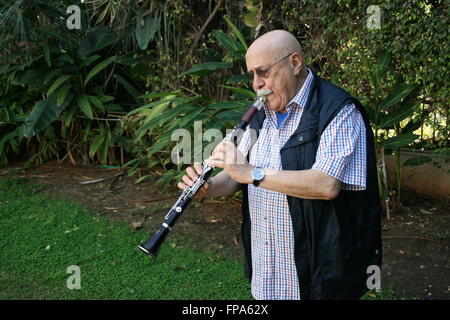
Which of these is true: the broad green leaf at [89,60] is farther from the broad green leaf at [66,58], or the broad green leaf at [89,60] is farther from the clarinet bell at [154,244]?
the clarinet bell at [154,244]

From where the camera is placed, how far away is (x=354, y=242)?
191cm

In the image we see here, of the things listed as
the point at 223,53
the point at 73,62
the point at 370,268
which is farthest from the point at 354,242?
the point at 73,62

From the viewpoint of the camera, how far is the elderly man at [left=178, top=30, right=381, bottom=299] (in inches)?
69.0

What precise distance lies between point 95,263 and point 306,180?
8.26 feet

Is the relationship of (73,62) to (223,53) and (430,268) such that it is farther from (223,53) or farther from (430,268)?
(430,268)

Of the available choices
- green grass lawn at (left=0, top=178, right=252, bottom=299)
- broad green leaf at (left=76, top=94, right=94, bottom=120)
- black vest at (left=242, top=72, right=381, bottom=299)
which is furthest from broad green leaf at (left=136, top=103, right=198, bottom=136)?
black vest at (left=242, top=72, right=381, bottom=299)

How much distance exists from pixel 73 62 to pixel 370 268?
14.2ft

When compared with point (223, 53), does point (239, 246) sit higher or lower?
lower

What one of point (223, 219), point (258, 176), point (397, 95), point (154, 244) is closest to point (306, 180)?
point (258, 176)

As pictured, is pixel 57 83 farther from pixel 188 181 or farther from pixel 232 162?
pixel 232 162

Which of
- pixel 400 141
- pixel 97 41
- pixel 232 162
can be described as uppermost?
Answer: pixel 97 41

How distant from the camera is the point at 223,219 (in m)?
4.39

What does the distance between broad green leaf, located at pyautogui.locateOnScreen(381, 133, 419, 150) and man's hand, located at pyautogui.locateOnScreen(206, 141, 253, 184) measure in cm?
241

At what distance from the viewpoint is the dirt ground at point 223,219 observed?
11.0 feet
